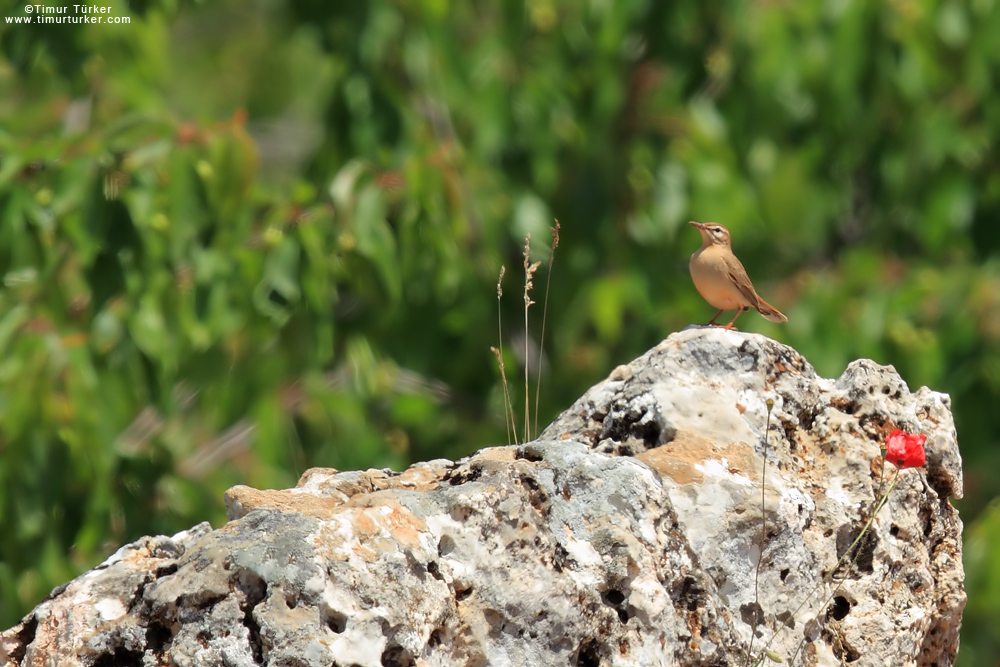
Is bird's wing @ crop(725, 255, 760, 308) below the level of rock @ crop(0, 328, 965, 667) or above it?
above

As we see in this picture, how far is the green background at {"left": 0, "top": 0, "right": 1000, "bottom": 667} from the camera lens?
17.3 feet

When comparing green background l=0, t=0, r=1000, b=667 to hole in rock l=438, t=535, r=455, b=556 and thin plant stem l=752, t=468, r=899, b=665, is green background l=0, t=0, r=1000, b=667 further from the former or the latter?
hole in rock l=438, t=535, r=455, b=556

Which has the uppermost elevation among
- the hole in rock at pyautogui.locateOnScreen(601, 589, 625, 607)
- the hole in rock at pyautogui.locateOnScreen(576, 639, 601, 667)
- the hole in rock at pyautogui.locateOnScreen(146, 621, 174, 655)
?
the hole in rock at pyautogui.locateOnScreen(146, 621, 174, 655)

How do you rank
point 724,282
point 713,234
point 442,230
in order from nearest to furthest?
point 724,282, point 713,234, point 442,230

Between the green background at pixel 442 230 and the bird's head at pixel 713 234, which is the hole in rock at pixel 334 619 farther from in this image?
the green background at pixel 442 230

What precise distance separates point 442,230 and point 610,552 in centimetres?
341

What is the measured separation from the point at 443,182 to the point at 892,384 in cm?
302

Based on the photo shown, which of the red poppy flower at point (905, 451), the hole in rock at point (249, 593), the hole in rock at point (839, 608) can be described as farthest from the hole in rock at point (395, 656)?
the red poppy flower at point (905, 451)

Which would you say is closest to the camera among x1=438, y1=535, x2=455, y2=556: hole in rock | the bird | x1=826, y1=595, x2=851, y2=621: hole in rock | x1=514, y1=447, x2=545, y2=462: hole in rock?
x1=438, y1=535, x2=455, y2=556: hole in rock

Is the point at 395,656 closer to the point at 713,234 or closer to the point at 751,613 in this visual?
the point at 751,613

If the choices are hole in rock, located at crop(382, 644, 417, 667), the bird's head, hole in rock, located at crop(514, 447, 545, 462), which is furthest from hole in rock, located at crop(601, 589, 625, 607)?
the bird's head

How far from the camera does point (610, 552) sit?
2645 mm

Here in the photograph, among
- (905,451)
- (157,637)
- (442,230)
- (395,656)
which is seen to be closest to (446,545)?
(395,656)

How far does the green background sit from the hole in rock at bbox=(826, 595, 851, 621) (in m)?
2.74
